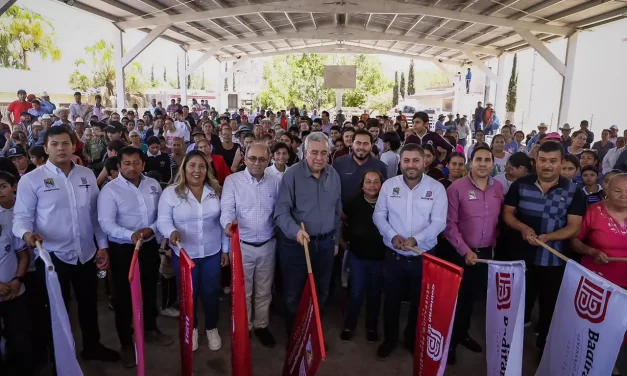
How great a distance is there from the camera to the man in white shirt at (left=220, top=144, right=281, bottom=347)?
134 inches

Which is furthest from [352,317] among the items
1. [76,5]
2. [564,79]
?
[564,79]

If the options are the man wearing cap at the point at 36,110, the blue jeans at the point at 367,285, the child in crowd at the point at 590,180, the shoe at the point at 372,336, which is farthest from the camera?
the man wearing cap at the point at 36,110

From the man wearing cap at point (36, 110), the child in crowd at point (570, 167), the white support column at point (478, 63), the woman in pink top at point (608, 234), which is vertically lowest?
the woman in pink top at point (608, 234)

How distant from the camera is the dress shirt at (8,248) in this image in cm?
279

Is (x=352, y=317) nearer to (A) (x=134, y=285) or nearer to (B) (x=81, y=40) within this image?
(A) (x=134, y=285)

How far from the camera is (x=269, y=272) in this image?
3.65 metres

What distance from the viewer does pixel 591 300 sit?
257cm

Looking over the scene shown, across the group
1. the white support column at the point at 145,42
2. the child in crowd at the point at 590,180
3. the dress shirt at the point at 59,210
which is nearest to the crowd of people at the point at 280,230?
the dress shirt at the point at 59,210

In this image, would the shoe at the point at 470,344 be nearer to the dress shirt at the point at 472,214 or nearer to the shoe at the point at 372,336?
the shoe at the point at 372,336

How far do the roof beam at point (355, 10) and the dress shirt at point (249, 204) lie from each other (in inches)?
391

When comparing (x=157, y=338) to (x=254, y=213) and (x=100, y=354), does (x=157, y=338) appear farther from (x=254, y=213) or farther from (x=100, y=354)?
(x=254, y=213)

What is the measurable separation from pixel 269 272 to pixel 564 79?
41.9 feet

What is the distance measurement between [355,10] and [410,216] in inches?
415

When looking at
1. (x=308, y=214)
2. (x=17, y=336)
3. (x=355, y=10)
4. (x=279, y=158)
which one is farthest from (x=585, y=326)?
(x=355, y=10)
